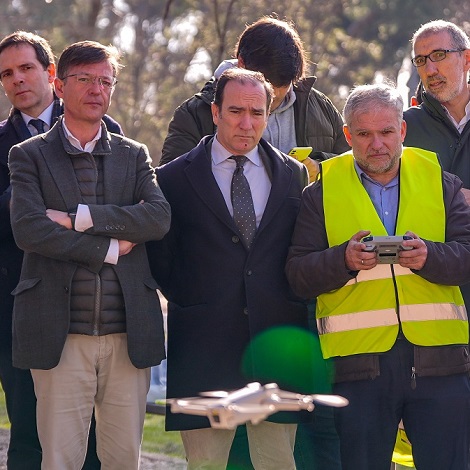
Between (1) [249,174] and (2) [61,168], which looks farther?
(1) [249,174]

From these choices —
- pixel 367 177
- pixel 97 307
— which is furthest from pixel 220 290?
pixel 367 177

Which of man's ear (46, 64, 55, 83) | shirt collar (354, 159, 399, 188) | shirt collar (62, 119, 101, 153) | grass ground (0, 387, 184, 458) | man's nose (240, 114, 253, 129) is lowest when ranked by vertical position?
grass ground (0, 387, 184, 458)

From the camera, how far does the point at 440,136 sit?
6.22 m

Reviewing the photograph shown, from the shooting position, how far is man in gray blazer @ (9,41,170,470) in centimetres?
529

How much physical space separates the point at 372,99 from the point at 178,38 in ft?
55.7

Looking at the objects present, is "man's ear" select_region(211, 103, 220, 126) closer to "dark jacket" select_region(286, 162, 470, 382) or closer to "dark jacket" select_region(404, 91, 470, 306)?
"dark jacket" select_region(286, 162, 470, 382)

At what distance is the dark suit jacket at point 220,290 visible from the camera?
552 cm

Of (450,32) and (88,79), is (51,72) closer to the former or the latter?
(88,79)

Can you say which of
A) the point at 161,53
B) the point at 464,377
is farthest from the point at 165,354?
the point at 161,53

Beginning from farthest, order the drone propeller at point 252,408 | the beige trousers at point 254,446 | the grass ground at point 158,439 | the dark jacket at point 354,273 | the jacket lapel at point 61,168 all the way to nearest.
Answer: the grass ground at point 158,439 → the beige trousers at point 254,446 → the jacket lapel at point 61,168 → the dark jacket at point 354,273 → the drone propeller at point 252,408

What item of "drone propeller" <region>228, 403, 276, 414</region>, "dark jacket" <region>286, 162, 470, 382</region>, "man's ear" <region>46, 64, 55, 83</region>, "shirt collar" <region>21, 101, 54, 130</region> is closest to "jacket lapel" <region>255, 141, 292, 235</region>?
"dark jacket" <region>286, 162, 470, 382</region>

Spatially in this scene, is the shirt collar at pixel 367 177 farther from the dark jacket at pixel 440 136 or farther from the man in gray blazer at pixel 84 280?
the man in gray blazer at pixel 84 280

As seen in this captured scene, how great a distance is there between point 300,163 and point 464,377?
1251 millimetres

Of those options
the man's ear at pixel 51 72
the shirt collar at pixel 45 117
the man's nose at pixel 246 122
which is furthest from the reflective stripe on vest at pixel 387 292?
the man's ear at pixel 51 72
